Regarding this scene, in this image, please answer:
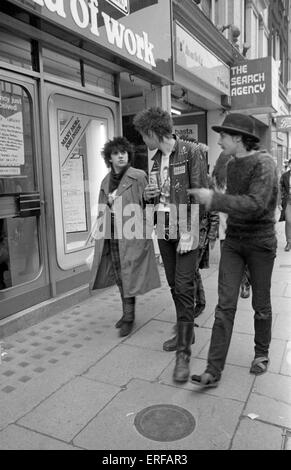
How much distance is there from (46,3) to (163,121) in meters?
1.79

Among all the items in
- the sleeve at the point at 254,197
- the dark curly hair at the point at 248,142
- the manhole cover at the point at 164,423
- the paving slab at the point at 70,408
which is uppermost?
the dark curly hair at the point at 248,142

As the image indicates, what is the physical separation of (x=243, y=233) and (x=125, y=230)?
1389 millimetres

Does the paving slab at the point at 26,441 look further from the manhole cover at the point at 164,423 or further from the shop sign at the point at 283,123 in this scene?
the shop sign at the point at 283,123

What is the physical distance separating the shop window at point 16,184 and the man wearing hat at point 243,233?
7.09ft

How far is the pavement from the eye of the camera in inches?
95.4

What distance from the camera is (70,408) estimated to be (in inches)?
108

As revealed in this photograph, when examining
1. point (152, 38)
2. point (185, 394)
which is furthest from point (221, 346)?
point (152, 38)

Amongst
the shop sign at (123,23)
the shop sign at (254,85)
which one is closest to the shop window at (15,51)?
the shop sign at (123,23)

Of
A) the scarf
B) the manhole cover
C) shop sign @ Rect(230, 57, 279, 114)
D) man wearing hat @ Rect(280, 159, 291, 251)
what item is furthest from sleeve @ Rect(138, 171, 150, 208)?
shop sign @ Rect(230, 57, 279, 114)

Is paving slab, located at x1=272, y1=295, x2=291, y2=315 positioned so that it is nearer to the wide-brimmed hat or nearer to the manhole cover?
the manhole cover

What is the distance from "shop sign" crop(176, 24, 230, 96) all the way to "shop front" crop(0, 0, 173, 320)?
1386 millimetres

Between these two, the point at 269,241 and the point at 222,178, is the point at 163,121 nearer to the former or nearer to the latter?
the point at 222,178

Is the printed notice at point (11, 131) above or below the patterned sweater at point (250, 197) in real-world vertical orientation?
above

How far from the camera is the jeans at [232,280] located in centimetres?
294
